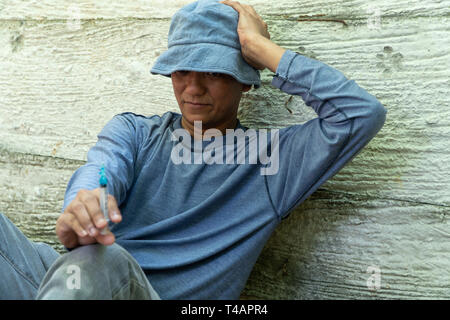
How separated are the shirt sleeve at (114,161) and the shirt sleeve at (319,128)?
1.13 ft

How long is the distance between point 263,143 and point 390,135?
32cm

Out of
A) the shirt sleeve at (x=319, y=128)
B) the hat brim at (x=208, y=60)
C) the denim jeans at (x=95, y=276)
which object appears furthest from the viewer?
the hat brim at (x=208, y=60)

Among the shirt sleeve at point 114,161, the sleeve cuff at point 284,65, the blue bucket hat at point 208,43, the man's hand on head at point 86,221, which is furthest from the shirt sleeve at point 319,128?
the man's hand on head at point 86,221

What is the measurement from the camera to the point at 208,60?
128 centimetres

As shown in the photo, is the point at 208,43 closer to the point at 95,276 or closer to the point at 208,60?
the point at 208,60

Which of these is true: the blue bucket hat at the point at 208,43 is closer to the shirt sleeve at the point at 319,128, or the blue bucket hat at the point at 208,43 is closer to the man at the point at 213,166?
the man at the point at 213,166

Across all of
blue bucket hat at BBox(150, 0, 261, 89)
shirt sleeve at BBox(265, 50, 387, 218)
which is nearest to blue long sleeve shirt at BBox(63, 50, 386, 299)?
shirt sleeve at BBox(265, 50, 387, 218)

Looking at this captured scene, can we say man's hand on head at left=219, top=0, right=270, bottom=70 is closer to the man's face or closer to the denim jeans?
the man's face

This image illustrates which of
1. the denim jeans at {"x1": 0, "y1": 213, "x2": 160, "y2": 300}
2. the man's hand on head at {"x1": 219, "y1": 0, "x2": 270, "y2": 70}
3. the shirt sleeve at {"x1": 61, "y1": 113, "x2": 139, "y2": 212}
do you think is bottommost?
the denim jeans at {"x1": 0, "y1": 213, "x2": 160, "y2": 300}

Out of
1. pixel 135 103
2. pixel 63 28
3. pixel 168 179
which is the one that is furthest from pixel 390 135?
pixel 63 28

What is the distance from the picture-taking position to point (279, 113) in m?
1.49

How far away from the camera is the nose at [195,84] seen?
130cm

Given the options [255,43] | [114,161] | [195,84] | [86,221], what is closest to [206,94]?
[195,84]

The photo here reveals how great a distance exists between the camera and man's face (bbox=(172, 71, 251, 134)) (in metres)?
1.31
